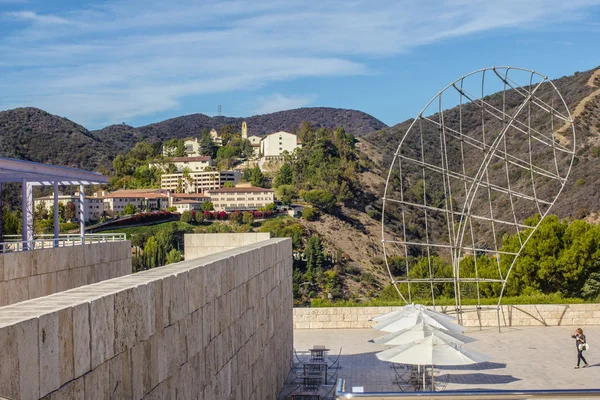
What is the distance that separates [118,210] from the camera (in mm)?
75188

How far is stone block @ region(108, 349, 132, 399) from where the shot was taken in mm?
4176

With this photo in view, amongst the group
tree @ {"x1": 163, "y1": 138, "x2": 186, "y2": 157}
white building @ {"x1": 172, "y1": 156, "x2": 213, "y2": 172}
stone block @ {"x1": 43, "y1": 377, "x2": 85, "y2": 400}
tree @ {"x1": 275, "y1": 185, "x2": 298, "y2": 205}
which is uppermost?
tree @ {"x1": 163, "y1": 138, "x2": 186, "y2": 157}

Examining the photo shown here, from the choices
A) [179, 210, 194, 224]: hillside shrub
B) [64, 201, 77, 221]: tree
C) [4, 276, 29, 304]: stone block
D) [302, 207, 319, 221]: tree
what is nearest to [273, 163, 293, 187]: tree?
[302, 207, 319, 221]: tree

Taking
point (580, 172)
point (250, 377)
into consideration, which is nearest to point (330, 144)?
point (580, 172)

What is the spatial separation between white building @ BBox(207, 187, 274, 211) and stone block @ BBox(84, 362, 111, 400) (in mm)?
71989

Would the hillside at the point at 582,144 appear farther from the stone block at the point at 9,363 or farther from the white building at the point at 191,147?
the white building at the point at 191,147

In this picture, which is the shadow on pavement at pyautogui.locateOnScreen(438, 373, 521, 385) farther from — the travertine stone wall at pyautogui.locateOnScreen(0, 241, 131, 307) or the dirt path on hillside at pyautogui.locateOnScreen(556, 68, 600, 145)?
the dirt path on hillside at pyautogui.locateOnScreen(556, 68, 600, 145)

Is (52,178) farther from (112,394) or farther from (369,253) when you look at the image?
(369,253)

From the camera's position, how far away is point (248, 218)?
69375 millimetres

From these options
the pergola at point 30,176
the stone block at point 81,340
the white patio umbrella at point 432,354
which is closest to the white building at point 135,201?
the pergola at point 30,176

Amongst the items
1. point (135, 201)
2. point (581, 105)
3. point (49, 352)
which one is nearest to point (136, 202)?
point (135, 201)

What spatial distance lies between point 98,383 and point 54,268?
383 inches

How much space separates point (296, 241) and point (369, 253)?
722 centimetres

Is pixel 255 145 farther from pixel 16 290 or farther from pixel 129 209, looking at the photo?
pixel 16 290
